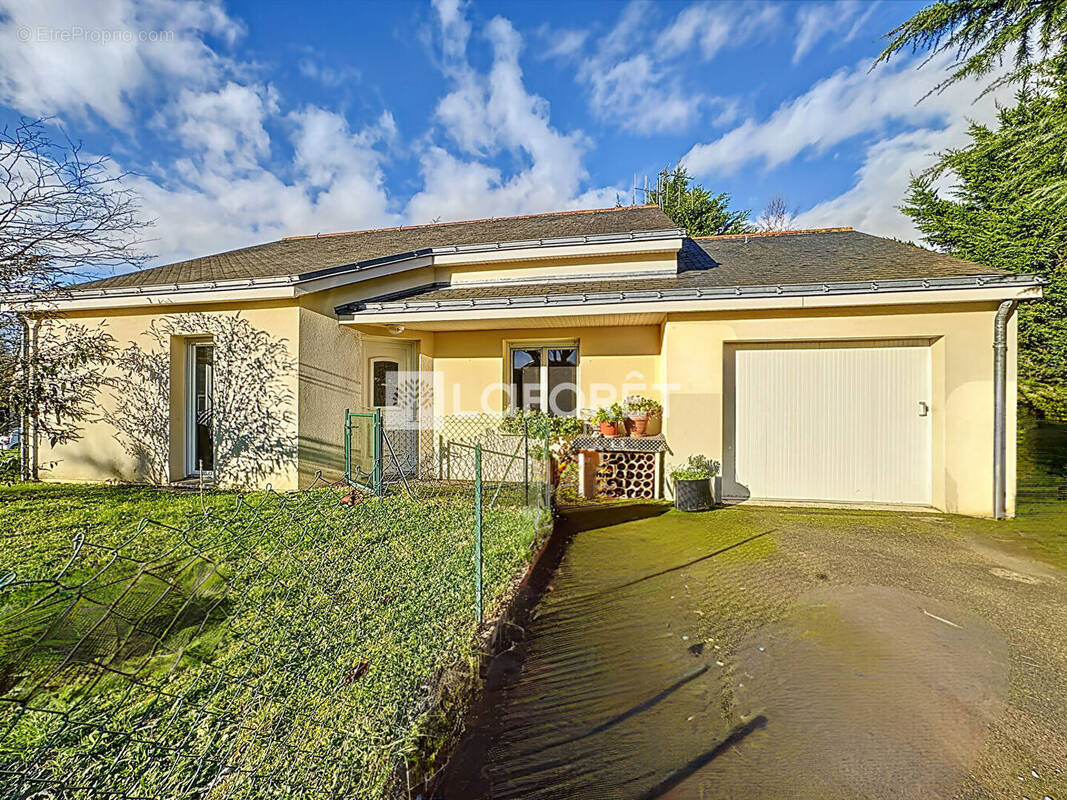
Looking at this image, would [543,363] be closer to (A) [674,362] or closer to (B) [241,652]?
(A) [674,362]

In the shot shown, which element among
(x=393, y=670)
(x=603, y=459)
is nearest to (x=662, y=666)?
(x=393, y=670)

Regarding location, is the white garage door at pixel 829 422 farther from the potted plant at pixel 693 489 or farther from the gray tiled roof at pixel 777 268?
the gray tiled roof at pixel 777 268

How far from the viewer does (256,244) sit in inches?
507

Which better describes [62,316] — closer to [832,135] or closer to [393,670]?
[393,670]

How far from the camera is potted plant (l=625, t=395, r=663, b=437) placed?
8.27 meters

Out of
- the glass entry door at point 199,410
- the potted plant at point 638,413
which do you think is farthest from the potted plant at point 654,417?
the glass entry door at point 199,410

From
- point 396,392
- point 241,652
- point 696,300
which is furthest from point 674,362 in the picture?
point 241,652

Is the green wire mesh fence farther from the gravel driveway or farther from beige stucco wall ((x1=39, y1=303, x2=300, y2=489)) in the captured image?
beige stucco wall ((x1=39, y1=303, x2=300, y2=489))

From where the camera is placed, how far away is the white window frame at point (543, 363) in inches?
368

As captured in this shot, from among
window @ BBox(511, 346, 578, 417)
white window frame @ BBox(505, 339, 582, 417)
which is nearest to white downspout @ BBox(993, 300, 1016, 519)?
white window frame @ BBox(505, 339, 582, 417)

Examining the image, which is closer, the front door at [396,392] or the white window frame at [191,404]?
the white window frame at [191,404]

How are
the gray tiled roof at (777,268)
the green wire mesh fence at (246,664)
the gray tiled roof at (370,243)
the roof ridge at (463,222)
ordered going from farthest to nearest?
1. the roof ridge at (463,222)
2. the gray tiled roof at (370,243)
3. the gray tiled roof at (777,268)
4. the green wire mesh fence at (246,664)

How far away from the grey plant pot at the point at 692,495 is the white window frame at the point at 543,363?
2.77 meters

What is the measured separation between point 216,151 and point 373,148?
17.4ft
